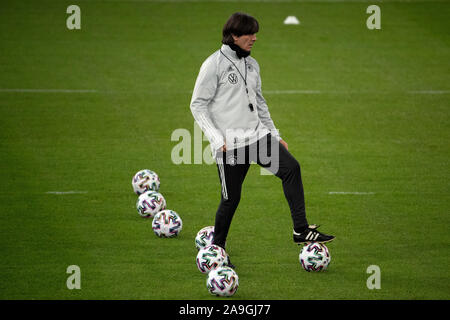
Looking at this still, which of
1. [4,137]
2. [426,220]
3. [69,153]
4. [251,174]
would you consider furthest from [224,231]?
[4,137]

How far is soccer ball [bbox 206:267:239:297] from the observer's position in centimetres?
791

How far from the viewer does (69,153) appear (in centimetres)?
1372

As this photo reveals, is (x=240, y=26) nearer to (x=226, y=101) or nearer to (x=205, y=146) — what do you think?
(x=226, y=101)

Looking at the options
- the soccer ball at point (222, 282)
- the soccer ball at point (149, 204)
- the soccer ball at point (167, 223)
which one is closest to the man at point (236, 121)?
the soccer ball at point (222, 282)

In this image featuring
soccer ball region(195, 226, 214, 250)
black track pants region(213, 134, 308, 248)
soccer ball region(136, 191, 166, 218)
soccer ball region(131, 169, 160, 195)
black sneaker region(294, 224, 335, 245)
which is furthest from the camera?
soccer ball region(131, 169, 160, 195)

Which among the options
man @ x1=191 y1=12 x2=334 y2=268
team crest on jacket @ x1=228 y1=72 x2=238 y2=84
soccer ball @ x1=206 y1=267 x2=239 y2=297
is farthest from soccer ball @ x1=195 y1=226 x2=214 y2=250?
team crest on jacket @ x1=228 y1=72 x2=238 y2=84

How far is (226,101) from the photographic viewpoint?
26.9 feet

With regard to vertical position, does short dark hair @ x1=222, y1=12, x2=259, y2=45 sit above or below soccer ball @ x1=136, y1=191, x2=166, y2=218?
above

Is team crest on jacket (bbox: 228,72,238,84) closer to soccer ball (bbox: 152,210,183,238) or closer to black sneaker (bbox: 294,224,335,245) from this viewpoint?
black sneaker (bbox: 294,224,335,245)

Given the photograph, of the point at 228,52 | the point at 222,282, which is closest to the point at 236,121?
the point at 228,52

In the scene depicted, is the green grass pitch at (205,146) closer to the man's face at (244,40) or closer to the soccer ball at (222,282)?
the soccer ball at (222,282)

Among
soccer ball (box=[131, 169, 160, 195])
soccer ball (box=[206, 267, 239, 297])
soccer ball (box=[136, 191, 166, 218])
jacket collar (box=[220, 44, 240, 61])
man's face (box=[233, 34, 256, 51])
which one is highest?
man's face (box=[233, 34, 256, 51])

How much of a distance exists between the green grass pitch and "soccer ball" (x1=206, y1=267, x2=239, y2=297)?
20cm

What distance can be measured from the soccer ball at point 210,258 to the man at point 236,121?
0.18 meters
